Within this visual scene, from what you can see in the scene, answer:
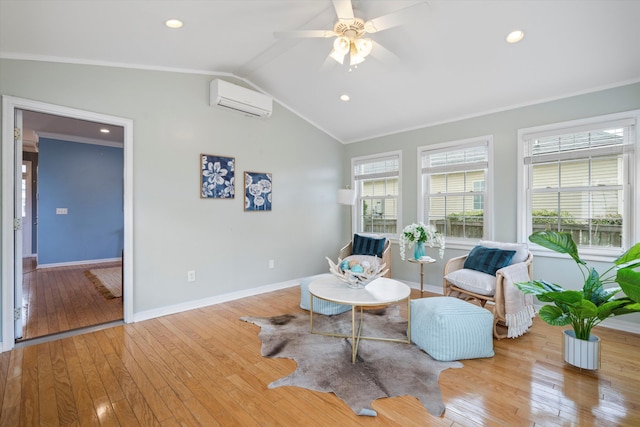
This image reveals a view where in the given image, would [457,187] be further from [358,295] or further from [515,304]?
[358,295]

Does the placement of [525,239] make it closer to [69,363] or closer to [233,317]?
[233,317]

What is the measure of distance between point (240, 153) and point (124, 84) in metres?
1.51

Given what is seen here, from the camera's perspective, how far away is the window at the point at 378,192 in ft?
16.7

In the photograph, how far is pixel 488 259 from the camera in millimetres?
3287

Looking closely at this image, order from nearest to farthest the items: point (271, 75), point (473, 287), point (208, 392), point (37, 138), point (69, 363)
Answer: point (208, 392) < point (69, 363) < point (473, 287) < point (271, 75) < point (37, 138)

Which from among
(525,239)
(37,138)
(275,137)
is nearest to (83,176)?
(37,138)

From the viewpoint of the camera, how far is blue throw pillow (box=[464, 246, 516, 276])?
3.17 m

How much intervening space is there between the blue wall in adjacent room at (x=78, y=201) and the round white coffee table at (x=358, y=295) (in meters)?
5.92

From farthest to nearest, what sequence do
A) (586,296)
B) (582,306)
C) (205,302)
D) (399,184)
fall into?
1. (399,184)
2. (205,302)
3. (586,296)
4. (582,306)

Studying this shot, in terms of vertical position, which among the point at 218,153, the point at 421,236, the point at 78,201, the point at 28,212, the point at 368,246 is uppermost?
the point at 218,153

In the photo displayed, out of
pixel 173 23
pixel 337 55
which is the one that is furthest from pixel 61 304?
pixel 337 55

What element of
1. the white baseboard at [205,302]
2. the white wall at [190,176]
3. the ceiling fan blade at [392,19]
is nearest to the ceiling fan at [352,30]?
the ceiling fan blade at [392,19]

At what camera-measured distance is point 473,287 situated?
312cm

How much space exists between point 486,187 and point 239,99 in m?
3.53
